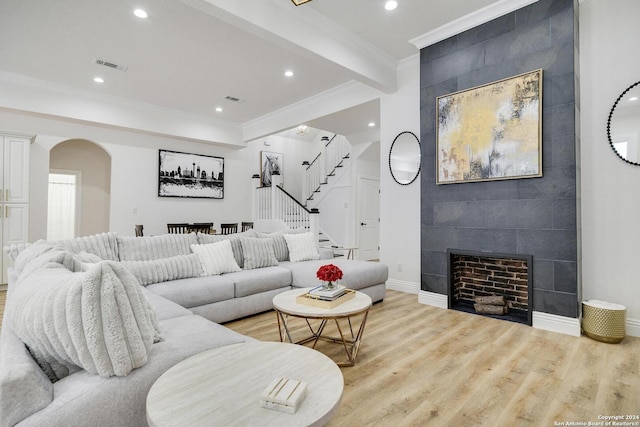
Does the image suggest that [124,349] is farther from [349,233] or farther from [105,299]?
[349,233]

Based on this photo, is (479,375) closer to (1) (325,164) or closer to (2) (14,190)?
(2) (14,190)

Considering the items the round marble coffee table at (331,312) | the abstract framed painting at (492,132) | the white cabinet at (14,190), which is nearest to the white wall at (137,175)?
the white cabinet at (14,190)

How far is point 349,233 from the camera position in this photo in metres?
7.76

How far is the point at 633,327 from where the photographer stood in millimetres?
2947

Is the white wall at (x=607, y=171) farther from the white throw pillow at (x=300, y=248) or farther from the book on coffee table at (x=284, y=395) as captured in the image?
the book on coffee table at (x=284, y=395)

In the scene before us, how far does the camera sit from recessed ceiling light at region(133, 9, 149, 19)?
336 centimetres

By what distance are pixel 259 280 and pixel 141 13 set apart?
9.82ft

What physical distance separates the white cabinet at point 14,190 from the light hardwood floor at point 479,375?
410 centimetres

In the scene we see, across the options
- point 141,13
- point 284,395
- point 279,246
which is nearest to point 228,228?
point 279,246

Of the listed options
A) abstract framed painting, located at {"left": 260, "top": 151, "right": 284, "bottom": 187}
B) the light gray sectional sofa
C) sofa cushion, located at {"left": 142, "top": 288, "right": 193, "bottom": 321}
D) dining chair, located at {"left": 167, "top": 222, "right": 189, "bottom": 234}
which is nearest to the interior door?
abstract framed painting, located at {"left": 260, "top": 151, "right": 284, "bottom": 187}

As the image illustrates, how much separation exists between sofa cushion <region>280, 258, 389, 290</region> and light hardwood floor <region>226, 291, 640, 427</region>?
53 centimetres

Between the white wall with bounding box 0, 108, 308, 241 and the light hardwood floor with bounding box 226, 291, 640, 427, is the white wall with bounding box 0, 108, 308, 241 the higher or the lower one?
the higher one

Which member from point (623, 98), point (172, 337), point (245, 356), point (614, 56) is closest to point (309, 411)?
point (245, 356)

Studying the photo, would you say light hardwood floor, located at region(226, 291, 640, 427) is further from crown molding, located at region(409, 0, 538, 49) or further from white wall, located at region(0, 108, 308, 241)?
white wall, located at region(0, 108, 308, 241)
